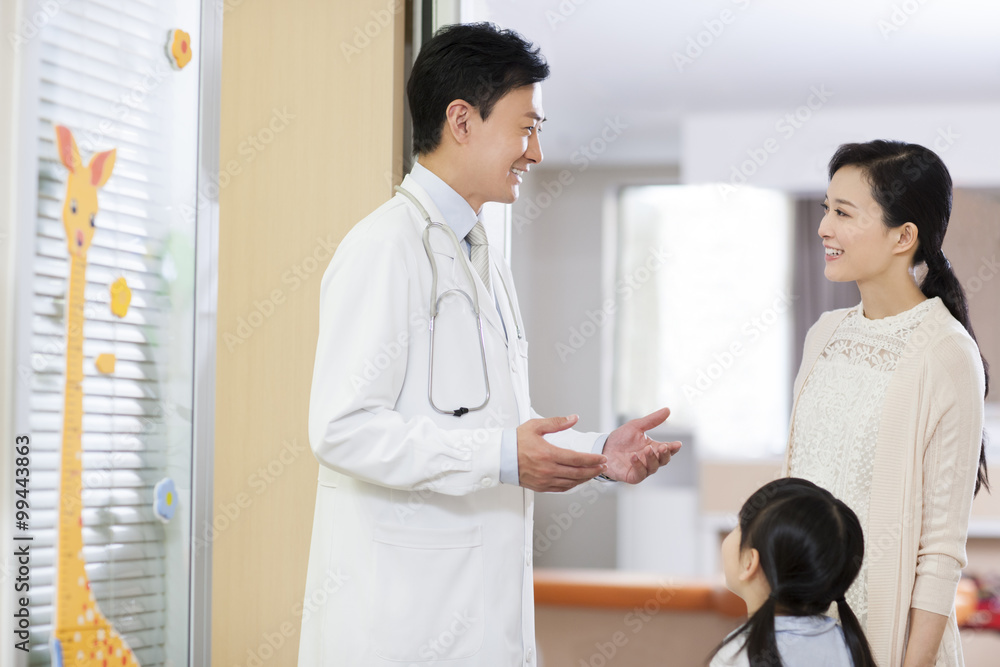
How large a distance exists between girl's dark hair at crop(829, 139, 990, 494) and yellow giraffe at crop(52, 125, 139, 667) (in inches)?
59.2

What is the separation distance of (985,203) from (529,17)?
8.49 feet

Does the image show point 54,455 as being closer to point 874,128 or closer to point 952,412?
point 952,412

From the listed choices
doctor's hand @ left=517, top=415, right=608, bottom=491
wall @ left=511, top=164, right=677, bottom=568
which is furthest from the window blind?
wall @ left=511, top=164, right=677, bottom=568

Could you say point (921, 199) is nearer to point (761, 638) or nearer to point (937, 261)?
point (937, 261)

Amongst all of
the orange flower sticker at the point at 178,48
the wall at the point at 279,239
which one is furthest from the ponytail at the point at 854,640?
the orange flower sticker at the point at 178,48

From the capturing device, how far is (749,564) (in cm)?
125

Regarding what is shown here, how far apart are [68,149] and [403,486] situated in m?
1.05

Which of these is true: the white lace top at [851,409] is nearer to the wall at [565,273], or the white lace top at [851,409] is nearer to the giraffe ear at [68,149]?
the giraffe ear at [68,149]

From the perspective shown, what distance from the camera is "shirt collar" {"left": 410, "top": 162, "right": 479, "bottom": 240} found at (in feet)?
4.64

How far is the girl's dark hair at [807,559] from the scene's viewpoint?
1207 millimetres

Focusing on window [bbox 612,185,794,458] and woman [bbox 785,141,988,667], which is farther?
window [bbox 612,185,794,458]

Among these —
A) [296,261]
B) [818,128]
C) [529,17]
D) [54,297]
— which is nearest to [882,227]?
[296,261]

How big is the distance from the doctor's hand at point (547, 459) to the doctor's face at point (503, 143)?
44 cm

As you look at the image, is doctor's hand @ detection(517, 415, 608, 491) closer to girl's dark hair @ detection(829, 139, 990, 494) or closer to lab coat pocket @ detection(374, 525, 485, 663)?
lab coat pocket @ detection(374, 525, 485, 663)
